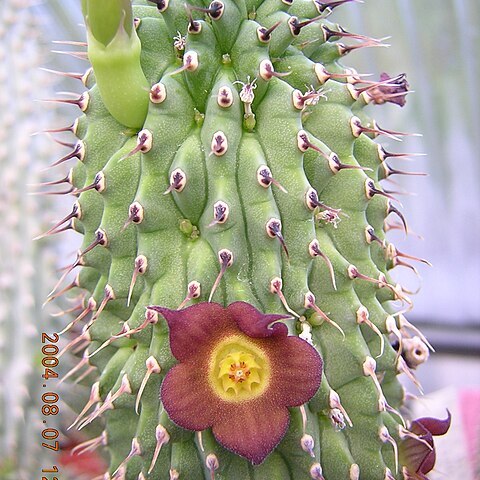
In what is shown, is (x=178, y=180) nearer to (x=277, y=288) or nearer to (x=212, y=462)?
(x=277, y=288)

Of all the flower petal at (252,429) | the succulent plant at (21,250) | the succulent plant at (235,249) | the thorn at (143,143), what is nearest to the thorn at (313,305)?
the succulent plant at (235,249)

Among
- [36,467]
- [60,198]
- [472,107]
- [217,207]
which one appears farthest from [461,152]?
[217,207]

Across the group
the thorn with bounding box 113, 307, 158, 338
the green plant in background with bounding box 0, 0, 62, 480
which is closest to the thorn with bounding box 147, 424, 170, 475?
the thorn with bounding box 113, 307, 158, 338

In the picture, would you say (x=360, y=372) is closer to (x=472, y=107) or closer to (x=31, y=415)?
(x=31, y=415)

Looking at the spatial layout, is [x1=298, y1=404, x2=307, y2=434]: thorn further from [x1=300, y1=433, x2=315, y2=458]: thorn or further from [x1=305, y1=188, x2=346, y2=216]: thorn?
[x1=305, y1=188, x2=346, y2=216]: thorn

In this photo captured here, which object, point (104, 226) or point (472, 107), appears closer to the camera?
point (104, 226)

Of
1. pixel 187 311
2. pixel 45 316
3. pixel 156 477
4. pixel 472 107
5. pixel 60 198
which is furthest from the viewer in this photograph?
pixel 472 107
